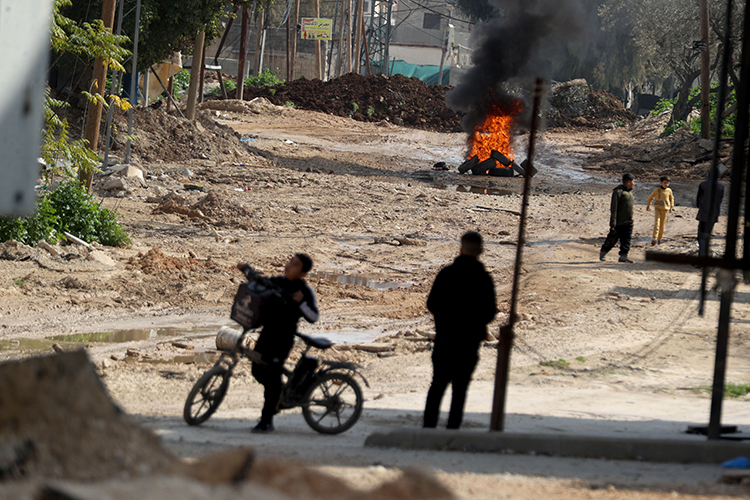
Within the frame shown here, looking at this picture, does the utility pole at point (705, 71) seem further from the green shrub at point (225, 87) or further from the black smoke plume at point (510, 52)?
the green shrub at point (225, 87)

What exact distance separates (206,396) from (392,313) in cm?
506

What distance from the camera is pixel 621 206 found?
13203 millimetres

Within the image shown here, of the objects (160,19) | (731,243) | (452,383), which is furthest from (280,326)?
(160,19)

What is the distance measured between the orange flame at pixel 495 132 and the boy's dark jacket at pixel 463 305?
76.0ft

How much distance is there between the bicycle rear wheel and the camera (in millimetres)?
5676

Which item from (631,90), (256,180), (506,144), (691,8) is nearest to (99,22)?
(256,180)

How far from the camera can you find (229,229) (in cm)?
1608

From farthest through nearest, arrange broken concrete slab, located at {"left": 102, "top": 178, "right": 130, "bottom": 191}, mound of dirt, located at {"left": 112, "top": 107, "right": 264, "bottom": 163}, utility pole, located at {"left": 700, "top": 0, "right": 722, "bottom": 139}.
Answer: utility pole, located at {"left": 700, "top": 0, "right": 722, "bottom": 139}
mound of dirt, located at {"left": 112, "top": 107, "right": 264, "bottom": 163}
broken concrete slab, located at {"left": 102, "top": 178, "right": 130, "bottom": 191}

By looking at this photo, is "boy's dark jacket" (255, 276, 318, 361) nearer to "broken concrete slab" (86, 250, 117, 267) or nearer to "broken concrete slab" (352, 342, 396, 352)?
"broken concrete slab" (352, 342, 396, 352)

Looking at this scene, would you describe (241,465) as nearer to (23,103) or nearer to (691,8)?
(23,103)

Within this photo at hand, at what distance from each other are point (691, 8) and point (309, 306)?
36431mm

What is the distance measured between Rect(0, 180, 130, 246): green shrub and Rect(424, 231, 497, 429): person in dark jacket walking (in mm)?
8495

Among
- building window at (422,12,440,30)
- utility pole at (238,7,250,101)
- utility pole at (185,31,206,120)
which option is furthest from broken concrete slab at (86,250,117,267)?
building window at (422,12,440,30)

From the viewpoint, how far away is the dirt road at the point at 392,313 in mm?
5039
